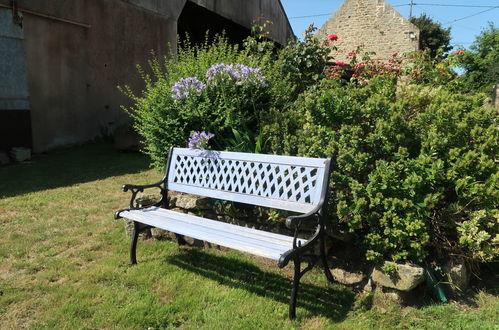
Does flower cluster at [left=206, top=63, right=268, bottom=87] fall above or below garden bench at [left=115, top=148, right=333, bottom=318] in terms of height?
above

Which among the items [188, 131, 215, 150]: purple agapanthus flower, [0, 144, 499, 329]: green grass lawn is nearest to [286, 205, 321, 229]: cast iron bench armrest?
[0, 144, 499, 329]: green grass lawn

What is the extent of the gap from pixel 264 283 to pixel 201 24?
14860mm

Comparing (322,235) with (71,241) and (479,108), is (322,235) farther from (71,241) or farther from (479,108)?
(71,241)

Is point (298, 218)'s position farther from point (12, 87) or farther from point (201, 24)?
point (201, 24)

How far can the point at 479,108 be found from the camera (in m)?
2.94

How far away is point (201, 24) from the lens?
1605 centimetres

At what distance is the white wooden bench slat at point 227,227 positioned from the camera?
112 inches

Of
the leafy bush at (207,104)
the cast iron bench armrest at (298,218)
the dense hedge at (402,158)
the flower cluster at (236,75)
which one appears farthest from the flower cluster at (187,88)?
the cast iron bench armrest at (298,218)

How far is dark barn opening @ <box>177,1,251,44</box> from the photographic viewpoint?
14320mm

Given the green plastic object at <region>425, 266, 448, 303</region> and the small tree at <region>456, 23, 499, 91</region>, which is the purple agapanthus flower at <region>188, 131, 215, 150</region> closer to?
the green plastic object at <region>425, 266, 448, 303</region>

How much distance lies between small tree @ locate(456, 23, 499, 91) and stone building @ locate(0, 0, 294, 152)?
2542cm

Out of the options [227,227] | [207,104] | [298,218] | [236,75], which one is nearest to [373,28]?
[236,75]

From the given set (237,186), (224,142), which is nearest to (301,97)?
(224,142)

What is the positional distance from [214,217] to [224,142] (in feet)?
2.71
